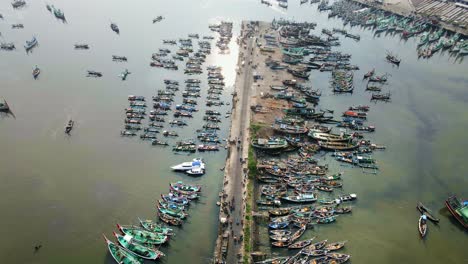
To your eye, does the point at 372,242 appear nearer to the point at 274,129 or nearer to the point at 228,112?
the point at 274,129

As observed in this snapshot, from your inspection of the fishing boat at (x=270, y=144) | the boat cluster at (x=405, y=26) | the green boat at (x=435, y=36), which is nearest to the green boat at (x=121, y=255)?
the fishing boat at (x=270, y=144)

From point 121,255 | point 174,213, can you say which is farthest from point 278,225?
point 121,255

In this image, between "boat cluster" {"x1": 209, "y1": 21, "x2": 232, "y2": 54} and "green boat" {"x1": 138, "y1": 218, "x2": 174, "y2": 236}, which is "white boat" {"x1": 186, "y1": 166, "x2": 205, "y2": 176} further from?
"boat cluster" {"x1": 209, "y1": 21, "x2": 232, "y2": 54}

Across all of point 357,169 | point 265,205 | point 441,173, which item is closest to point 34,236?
point 265,205

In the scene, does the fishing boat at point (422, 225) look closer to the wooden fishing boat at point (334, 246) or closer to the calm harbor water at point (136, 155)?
the calm harbor water at point (136, 155)

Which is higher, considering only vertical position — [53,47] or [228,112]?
[53,47]

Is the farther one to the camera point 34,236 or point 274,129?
point 274,129

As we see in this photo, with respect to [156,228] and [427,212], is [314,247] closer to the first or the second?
[427,212]

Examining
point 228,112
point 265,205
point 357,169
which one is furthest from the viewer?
point 228,112
